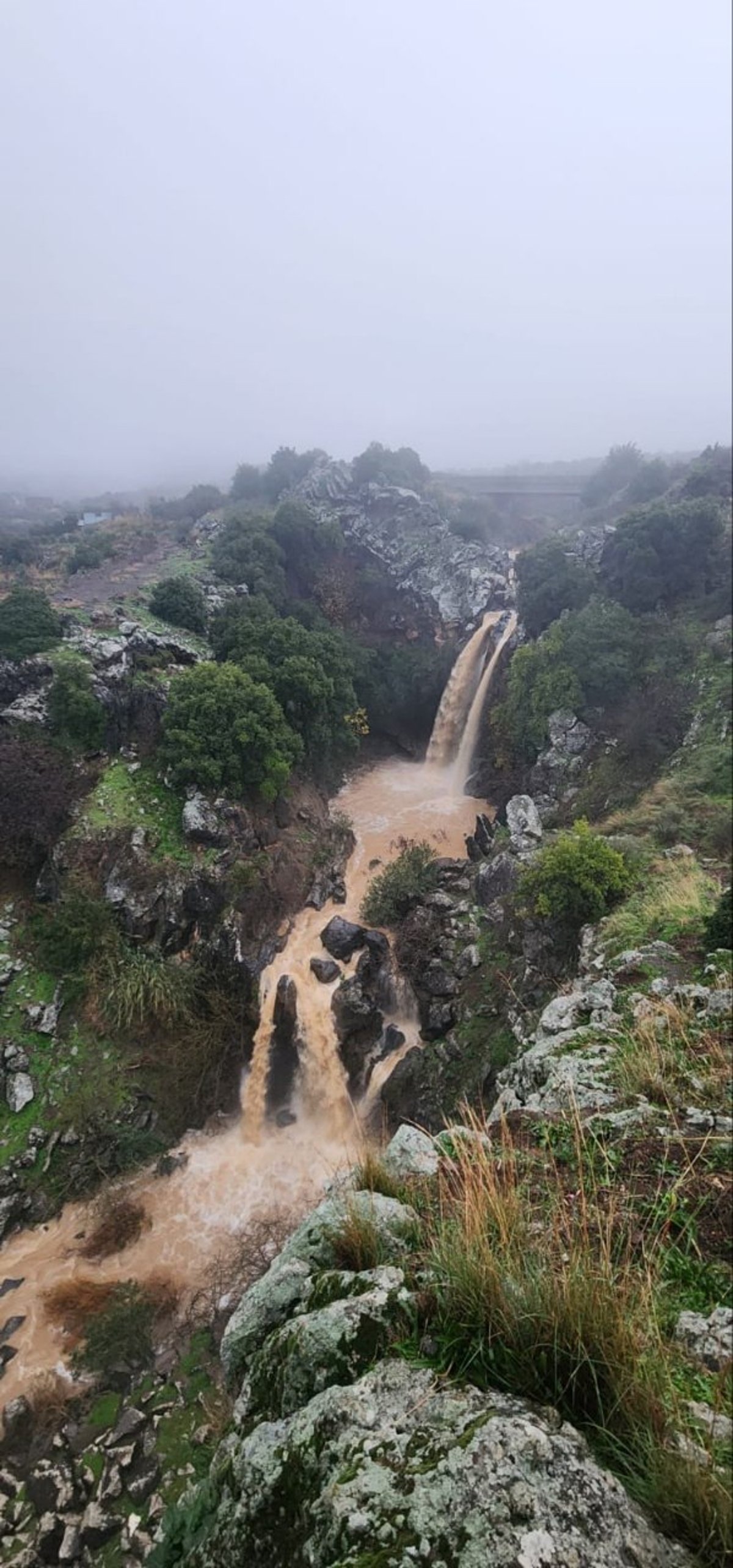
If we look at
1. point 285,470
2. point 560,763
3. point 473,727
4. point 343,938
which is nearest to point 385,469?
point 285,470

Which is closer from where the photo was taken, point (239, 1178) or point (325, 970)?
point (239, 1178)

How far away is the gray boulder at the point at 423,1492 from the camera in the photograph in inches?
75.0

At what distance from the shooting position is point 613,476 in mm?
53188

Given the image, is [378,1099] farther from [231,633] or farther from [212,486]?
[212,486]

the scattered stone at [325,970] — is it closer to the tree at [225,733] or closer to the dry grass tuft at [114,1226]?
the tree at [225,733]

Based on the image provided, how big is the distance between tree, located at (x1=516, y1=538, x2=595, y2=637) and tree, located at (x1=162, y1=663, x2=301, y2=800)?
47.5 feet

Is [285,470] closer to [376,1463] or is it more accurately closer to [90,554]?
[90,554]

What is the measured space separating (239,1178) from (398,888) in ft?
27.1

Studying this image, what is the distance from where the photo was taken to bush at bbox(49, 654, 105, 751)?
58.4 ft

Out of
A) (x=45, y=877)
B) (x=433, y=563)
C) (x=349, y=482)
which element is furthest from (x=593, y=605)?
(x=349, y=482)

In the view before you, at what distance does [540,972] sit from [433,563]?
27349 mm

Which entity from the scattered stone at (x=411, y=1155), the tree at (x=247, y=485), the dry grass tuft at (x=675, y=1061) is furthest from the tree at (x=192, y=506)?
the scattered stone at (x=411, y=1155)

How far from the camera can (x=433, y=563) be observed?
116 feet

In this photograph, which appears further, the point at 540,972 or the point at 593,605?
the point at 593,605
